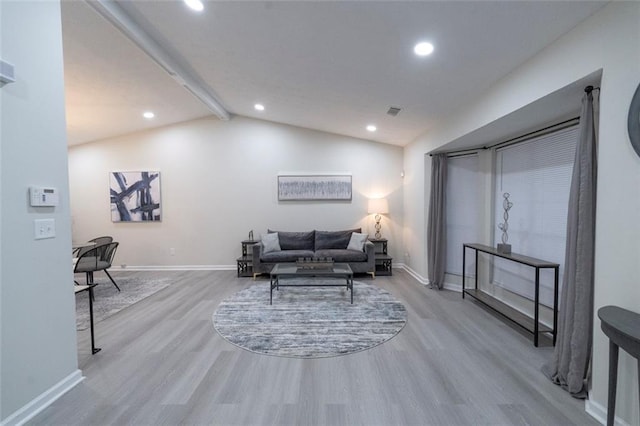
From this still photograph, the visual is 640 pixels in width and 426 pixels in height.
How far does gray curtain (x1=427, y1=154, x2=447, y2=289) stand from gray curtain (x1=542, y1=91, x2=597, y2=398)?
2.12m

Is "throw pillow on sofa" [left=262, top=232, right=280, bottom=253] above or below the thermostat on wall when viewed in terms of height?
below

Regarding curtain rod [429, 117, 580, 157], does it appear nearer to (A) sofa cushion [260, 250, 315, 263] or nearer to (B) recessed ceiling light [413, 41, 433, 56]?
(B) recessed ceiling light [413, 41, 433, 56]

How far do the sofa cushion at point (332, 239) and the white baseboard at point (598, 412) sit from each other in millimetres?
3614

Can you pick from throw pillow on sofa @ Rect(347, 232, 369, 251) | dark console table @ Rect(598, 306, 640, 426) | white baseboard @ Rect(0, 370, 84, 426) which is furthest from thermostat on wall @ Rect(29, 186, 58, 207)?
throw pillow on sofa @ Rect(347, 232, 369, 251)

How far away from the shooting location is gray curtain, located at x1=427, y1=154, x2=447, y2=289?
12.8 ft

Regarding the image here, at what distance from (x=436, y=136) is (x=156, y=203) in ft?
17.4

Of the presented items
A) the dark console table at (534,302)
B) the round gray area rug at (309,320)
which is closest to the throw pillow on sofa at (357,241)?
the round gray area rug at (309,320)

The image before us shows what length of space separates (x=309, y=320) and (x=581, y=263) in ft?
7.73

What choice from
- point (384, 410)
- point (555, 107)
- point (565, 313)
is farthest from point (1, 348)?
point (555, 107)

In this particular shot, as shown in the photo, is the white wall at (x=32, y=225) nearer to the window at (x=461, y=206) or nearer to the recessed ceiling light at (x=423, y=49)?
the recessed ceiling light at (x=423, y=49)

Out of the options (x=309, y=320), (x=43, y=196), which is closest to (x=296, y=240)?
(x=309, y=320)

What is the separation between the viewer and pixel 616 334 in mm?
1240

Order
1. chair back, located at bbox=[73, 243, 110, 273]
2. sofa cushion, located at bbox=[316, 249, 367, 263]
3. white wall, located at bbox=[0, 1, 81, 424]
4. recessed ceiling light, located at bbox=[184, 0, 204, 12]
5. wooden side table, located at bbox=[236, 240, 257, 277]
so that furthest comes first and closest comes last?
wooden side table, located at bbox=[236, 240, 257, 277] → sofa cushion, located at bbox=[316, 249, 367, 263] → chair back, located at bbox=[73, 243, 110, 273] → recessed ceiling light, located at bbox=[184, 0, 204, 12] → white wall, located at bbox=[0, 1, 81, 424]

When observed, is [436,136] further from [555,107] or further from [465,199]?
[555,107]
